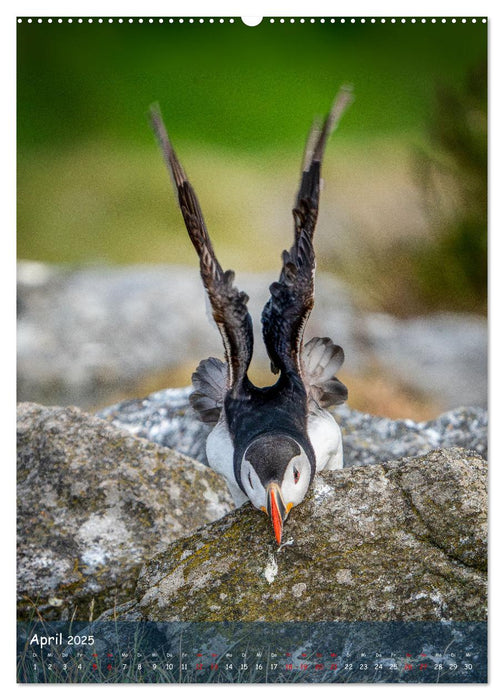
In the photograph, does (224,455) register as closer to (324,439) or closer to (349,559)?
(324,439)

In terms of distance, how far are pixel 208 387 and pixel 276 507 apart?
1.48m

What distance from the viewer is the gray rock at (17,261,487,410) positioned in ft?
14.2

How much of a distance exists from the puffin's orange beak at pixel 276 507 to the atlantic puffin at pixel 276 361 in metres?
0.14

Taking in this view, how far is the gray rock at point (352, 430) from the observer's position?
190 inches

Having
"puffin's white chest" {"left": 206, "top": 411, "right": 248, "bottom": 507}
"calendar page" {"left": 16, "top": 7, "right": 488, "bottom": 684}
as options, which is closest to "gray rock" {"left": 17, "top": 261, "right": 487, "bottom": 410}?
"calendar page" {"left": 16, "top": 7, "right": 488, "bottom": 684}

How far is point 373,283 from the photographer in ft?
15.1

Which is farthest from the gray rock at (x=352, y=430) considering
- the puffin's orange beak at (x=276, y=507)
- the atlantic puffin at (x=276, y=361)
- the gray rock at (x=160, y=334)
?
the puffin's orange beak at (x=276, y=507)

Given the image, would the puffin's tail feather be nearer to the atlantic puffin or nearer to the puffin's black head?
the atlantic puffin

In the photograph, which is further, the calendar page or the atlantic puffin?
the atlantic puffin

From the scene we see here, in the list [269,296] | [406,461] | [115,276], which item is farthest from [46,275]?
[406,461]

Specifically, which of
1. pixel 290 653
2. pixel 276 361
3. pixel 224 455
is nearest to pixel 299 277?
pixel 276 361

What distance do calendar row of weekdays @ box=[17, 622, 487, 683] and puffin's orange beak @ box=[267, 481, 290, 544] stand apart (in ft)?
1.48

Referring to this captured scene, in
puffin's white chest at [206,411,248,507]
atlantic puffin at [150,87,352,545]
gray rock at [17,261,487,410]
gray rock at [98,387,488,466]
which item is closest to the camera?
atlantic puffin at [150,87,352,545]

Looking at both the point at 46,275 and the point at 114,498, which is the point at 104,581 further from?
the point at 46,275
